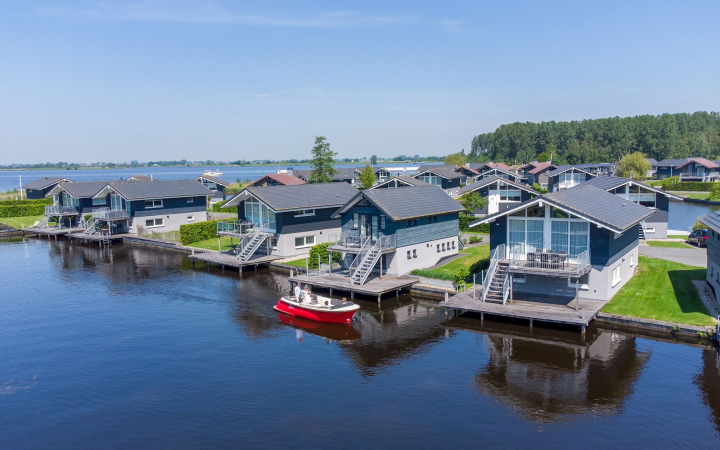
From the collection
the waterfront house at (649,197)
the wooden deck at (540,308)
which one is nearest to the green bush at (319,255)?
the wooden deck at (540,308)

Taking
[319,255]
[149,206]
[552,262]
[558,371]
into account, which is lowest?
[558,371]

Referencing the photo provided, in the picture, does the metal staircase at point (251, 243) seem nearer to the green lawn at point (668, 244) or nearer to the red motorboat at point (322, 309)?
the red motorboat at point (322, 309)

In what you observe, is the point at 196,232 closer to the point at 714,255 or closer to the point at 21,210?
the point at 21,210

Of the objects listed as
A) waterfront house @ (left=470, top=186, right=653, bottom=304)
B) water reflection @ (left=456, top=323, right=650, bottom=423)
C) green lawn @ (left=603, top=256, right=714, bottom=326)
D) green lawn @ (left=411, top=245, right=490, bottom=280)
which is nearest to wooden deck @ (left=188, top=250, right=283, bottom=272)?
green lawn @ (left=411, top=245, right=490, bottom=280)

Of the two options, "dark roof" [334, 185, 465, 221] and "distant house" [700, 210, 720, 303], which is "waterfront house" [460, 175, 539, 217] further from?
"distant house" [700, 210, 720, 303]

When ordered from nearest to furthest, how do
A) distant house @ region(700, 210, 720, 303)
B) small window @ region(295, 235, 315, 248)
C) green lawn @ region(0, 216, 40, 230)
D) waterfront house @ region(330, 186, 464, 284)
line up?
1. distant house @ region(700, 210, 720, 303)
2. waterfront house @ region(330, 186, 464, 284)
3. small window @ region(295, 235, 315, 248)
4. green lawn @ region(0, 216, 40, 230)

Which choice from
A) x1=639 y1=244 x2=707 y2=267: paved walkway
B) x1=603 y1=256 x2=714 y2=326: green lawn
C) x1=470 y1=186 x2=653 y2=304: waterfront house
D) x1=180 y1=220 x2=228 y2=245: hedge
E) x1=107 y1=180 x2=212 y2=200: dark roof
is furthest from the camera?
x1=107 y1=180 x2=212 y2=200: dark roof

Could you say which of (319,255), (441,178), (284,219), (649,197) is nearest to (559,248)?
(319,255)
